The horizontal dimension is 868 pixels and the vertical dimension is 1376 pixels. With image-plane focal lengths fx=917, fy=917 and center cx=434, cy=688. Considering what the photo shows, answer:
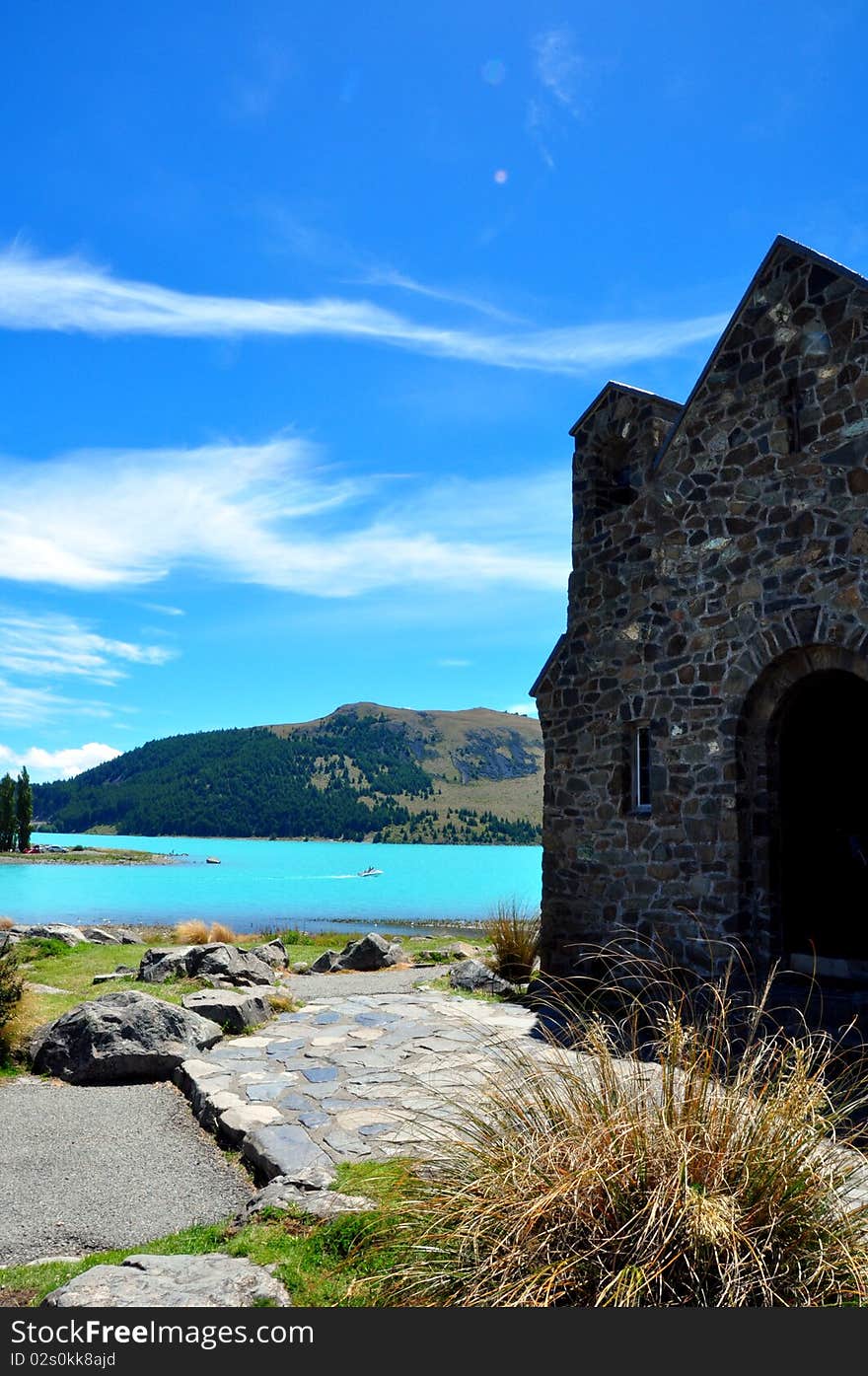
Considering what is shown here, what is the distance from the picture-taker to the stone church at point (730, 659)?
8836 millimetres

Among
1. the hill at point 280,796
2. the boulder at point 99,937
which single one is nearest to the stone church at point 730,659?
the boulder at point 99,937

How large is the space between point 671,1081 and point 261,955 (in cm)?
1153

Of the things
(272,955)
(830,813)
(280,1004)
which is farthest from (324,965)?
(830,813)

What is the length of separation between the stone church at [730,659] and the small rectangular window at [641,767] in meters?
0.03

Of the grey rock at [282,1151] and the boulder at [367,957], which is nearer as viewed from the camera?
the grey rock at [282,1151]

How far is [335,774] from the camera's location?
179500 millimetres

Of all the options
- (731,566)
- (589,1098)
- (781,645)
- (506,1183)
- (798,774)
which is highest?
(731,566)

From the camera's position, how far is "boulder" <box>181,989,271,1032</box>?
9.67 meters

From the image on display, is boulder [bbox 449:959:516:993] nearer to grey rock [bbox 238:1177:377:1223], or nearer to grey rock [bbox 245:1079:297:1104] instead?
grey rock [bbox 245:1079:297:1104]

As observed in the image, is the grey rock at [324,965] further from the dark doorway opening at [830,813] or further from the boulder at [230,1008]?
the dark doorway opening at [830,813]

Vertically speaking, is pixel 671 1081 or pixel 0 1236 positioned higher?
pixel 671 1081

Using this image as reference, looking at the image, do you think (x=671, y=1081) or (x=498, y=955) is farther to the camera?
→ (x=498, y=955)

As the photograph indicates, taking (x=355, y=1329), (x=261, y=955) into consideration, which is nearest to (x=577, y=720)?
(x=261, y=955)

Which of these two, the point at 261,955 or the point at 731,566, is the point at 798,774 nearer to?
the point at 731,566
